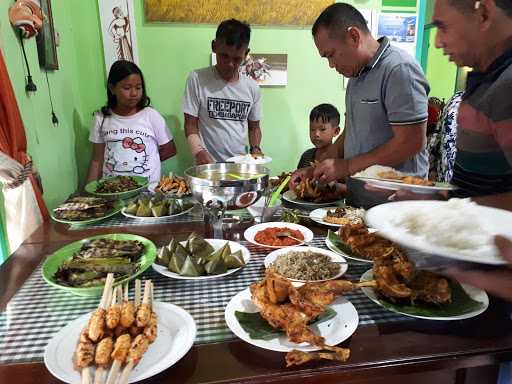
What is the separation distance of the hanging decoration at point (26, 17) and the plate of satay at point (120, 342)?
2.07m

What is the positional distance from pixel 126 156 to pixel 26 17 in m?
1.15

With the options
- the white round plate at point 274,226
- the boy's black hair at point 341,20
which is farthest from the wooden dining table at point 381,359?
the boy's black hair at point 341,20

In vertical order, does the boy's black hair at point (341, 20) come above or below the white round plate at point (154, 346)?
above

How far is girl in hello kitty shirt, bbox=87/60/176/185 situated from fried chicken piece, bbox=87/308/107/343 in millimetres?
2128

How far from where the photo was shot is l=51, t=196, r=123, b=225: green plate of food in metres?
1.95

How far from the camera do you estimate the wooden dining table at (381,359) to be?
927mm

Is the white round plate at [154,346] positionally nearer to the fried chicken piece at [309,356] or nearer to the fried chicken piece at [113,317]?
the fried chicken piece at [113,317]

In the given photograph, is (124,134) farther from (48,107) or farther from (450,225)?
(450,225)

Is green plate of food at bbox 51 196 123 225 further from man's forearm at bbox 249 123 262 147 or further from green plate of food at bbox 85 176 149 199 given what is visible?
man's forearm at bbox 249 123 262 147

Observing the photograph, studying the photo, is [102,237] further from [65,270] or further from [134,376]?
[134,376]

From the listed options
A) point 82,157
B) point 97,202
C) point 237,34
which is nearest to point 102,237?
point 97,202

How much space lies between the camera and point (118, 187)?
2420mm

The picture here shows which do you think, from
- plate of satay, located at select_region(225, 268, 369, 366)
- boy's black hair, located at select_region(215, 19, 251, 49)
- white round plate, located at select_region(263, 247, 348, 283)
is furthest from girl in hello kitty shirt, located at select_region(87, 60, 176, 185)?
plate of satay, located at select_region(225, 268, 369, 366)

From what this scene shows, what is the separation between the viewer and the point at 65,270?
4.47ft
